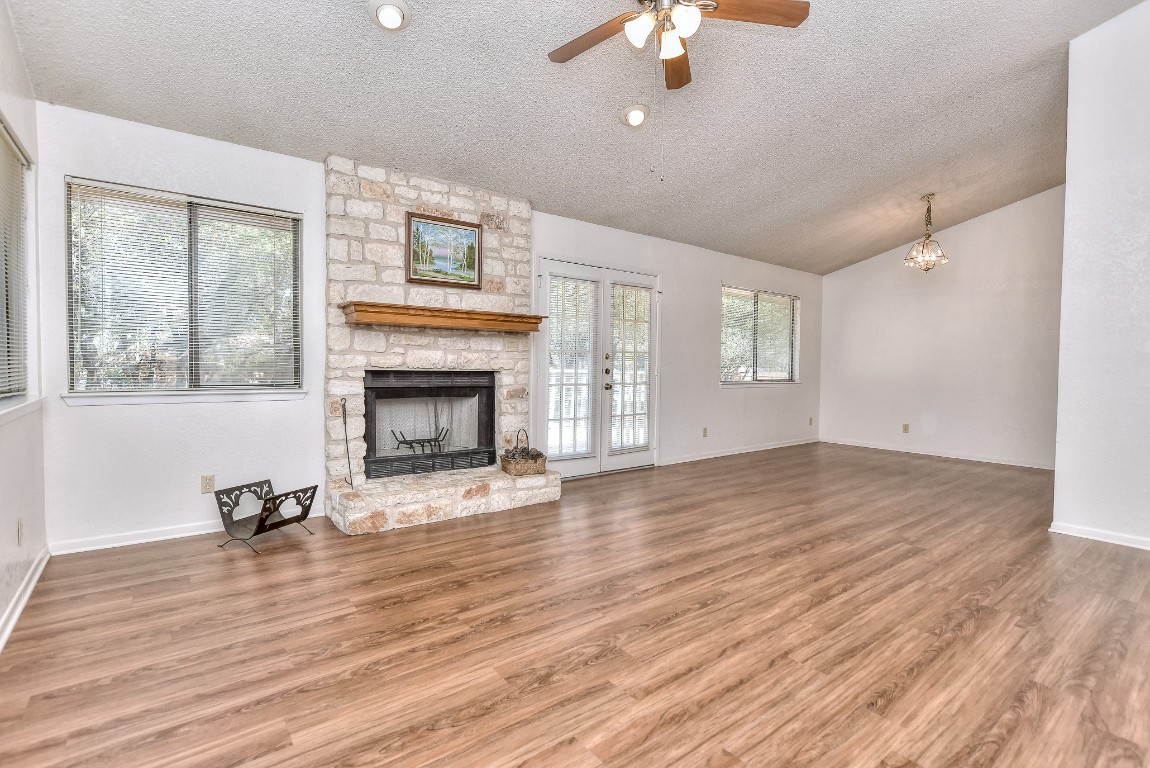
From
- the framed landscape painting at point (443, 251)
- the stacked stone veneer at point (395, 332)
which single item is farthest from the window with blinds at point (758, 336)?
the framed landscape painting at point (443, 251)

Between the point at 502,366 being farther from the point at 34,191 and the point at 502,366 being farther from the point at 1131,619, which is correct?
the point at 1131,619

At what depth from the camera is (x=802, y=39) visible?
3.12 metres

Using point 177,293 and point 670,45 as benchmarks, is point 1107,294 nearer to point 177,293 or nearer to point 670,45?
point 670,45

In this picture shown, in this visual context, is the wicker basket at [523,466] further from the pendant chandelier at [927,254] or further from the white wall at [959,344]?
the white wall at [959,344]

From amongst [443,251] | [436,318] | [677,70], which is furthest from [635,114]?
[436,318]

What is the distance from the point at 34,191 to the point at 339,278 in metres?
1.56

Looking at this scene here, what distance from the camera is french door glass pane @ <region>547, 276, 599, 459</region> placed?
5.05 metres

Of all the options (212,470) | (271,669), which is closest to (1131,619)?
(271,669)

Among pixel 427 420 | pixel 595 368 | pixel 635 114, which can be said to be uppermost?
pixel 635 114

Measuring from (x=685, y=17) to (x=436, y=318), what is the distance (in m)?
2.55

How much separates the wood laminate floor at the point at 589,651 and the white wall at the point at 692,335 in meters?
2.41

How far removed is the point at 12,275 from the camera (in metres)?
2.63

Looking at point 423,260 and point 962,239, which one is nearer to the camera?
point 423,260

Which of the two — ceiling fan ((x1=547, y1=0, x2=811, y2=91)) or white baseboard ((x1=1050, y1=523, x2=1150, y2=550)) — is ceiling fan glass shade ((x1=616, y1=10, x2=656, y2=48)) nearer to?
ceiling fan ((x1=547, y1=0, x2=811, y2=91))
